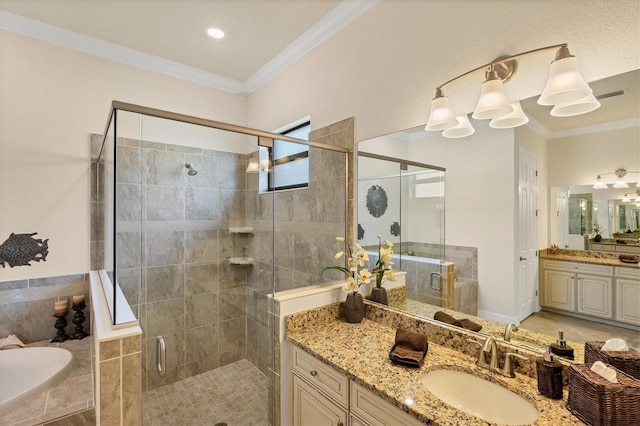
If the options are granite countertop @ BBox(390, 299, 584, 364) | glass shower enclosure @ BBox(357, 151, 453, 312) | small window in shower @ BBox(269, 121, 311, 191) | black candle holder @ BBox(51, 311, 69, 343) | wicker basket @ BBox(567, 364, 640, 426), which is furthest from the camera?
small window in shower @ BBox(269, 121, 311, 191)

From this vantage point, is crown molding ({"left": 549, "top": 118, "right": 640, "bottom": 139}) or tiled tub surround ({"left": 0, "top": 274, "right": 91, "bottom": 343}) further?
tiled tub surround ({"left": 0, "top": 274, "right": 91, "bottom": 343})

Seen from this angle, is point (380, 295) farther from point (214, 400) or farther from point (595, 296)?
point (214, 400)

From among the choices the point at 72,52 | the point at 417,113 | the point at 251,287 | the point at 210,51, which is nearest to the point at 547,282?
the point at 417,113

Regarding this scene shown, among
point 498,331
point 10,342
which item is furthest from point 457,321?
point 10,342

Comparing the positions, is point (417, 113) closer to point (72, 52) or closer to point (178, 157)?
point (178, 157)

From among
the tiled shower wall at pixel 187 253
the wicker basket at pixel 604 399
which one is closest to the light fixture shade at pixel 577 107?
the wicker basket at pixel 604 399

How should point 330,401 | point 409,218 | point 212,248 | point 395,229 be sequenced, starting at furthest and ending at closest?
1. point 212,248
2. point 395,229
3. point 409,218
4. point 330,401

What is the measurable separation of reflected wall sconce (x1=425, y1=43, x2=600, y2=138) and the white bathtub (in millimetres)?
2715

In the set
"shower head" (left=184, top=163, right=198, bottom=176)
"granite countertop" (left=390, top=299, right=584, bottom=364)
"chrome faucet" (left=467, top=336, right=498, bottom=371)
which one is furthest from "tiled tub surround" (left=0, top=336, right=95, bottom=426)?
"chrome faucet" (left=467, top=336, right=498, bottom=371)

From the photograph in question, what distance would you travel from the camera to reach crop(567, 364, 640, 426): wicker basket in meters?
0.83

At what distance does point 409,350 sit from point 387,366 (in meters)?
0.14

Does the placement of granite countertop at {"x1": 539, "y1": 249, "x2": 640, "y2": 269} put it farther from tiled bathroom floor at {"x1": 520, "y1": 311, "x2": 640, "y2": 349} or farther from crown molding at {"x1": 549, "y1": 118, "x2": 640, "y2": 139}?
crown molding at {"x1": 549, "y1": 118, "x2": 640, "y2": 139}

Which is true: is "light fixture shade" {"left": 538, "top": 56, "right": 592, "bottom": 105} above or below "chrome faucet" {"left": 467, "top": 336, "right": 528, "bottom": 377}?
above

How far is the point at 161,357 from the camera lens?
2.22 metres
